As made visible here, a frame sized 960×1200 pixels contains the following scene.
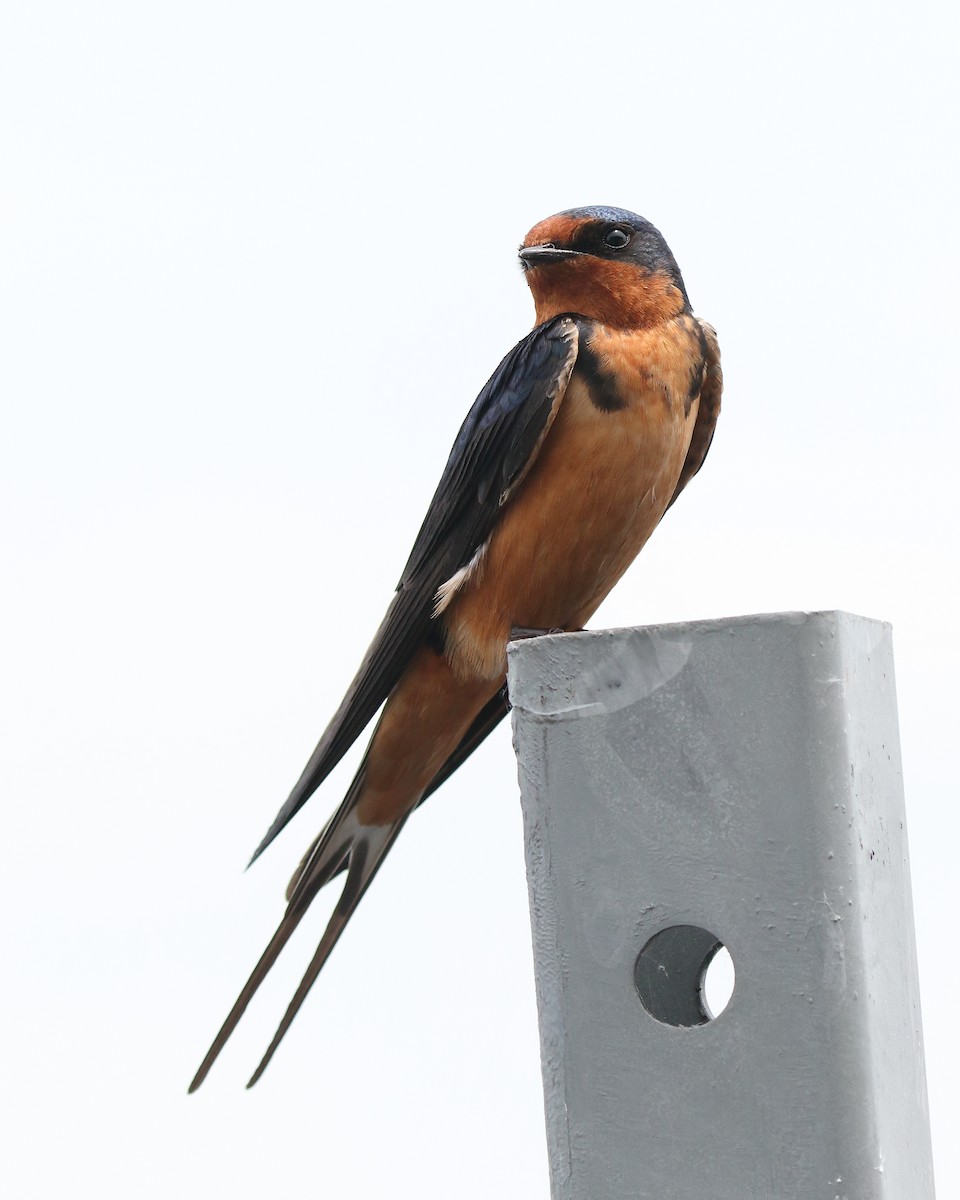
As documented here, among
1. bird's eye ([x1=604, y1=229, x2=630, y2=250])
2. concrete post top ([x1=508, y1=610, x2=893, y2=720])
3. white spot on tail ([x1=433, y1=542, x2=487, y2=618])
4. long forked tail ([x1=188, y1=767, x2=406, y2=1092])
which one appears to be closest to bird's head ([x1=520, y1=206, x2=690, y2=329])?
bird's eye ([x1=604, y1=229, x2=630, y2=250])

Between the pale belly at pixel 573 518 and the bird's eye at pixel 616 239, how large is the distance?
1.72ft

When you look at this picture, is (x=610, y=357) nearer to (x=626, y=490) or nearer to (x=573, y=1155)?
(x=626, y=490)

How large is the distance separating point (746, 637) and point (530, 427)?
5.35 ft

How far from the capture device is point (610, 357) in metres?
4.41

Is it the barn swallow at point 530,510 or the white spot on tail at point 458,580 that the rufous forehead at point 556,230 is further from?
the white spot on tail at point 458,580

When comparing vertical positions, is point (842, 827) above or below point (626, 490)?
below

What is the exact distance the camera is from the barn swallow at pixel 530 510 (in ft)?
14.4

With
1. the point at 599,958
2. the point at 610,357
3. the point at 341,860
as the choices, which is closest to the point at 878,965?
the point at 599,958

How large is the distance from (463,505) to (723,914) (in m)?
1.97

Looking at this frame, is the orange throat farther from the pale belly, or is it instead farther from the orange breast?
the pale belly

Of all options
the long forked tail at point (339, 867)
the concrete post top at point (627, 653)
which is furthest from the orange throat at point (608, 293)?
the concrete post top at point (627, 653)

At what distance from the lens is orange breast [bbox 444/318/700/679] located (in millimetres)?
4352

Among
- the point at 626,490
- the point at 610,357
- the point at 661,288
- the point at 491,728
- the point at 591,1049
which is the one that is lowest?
the point at 591,1049

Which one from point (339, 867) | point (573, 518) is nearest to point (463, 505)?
point (573, 518)
